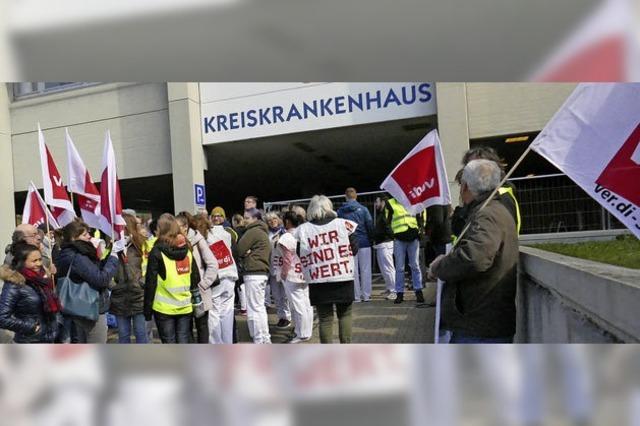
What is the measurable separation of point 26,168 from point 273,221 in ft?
37.3

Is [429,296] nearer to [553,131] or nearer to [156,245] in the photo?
[156,245]

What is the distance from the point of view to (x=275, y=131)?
1312 centimetres

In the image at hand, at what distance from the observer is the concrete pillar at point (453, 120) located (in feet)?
37.0

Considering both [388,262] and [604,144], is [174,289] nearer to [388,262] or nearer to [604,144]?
[604,144]

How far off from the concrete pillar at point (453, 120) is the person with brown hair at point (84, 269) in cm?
817

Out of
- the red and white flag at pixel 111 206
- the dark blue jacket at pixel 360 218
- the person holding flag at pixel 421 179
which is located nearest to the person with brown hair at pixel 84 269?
the red and white flag at pixel 111 206

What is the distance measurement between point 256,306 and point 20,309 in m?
2.68

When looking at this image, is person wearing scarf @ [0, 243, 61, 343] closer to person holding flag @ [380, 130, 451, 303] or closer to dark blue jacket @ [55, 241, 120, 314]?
dark blue jacket @ [55, 241, 120, 314]

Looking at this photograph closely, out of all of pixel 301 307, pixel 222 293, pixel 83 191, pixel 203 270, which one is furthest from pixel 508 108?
pixel 83 191

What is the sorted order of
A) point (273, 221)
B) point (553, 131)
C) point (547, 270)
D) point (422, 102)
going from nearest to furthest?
1. point (553, 131)
2. point (547, 270)
3. point (273, 221)
4. point (422, 102)

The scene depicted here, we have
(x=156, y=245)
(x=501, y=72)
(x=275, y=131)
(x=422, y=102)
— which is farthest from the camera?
(x=275, y=131)

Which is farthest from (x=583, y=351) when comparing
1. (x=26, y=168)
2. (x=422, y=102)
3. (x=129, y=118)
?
(x=26, y=168)

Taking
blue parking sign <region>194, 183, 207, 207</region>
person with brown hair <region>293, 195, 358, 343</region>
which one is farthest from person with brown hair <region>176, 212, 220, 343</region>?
blue parking sign <region>194, 183, 207, 207</region>

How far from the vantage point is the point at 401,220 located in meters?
7.38
